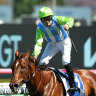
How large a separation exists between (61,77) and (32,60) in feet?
2.40

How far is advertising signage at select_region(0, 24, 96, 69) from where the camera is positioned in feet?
41.2

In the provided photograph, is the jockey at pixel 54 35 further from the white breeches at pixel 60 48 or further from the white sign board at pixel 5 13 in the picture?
the white sign board at pixel 5 13

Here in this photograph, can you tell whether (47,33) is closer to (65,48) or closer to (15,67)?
(65,48)

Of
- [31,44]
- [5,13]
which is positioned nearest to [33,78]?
[31,44]

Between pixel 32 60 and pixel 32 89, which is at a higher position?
pixel 32 60

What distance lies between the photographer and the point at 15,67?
6062mm

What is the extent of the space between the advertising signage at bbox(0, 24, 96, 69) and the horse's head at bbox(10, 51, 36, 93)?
6.07 meters

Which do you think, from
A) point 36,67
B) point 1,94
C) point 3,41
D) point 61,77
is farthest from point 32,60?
point 3,41

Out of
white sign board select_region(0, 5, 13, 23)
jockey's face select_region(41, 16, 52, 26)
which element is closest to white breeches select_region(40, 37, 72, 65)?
jockey's face select_region(41, 16, 52, 26)

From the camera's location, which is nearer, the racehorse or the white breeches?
the racehorse

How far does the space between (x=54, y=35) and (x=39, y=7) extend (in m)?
32.6

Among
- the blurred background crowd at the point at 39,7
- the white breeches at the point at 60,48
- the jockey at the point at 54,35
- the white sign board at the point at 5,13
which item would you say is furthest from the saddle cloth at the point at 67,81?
the white sign board at the point at 5,13

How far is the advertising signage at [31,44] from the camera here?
12.6 metres

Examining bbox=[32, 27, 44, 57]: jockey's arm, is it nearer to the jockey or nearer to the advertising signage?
the jockey
